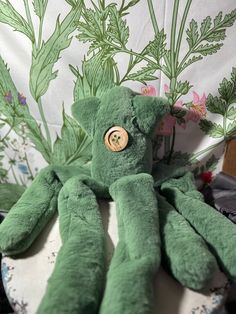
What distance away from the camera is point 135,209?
28.8 inches

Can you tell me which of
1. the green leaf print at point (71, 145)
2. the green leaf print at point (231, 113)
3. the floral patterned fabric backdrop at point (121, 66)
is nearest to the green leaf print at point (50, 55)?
the floral patterned fabric backdrop at point (121, 66)

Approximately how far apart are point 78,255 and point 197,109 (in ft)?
1.75

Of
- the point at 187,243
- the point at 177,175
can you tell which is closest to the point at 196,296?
the point at 187,243

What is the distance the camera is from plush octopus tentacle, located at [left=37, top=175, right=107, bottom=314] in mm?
558

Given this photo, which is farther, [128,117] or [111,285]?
[128,117]

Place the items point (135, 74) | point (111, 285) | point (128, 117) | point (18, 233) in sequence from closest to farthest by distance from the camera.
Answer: point (111, 285) < point (18, 233) < point (128, 117) < point (135, 74)

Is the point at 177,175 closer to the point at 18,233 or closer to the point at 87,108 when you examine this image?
the point at 87,108

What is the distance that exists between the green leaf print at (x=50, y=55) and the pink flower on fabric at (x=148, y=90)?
0.23m

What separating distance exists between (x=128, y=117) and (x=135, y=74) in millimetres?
165

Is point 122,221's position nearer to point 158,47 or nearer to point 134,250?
point 134,250

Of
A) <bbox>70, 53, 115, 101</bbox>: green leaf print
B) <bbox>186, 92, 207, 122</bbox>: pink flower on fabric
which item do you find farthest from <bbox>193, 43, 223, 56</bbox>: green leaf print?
<bbox>70, 53, 115, 101</bbox>: green leaf print

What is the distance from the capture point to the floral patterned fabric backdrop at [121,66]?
868 mm

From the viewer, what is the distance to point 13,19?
2.95 ft

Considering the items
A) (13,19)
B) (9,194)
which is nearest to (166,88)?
(13,19)
